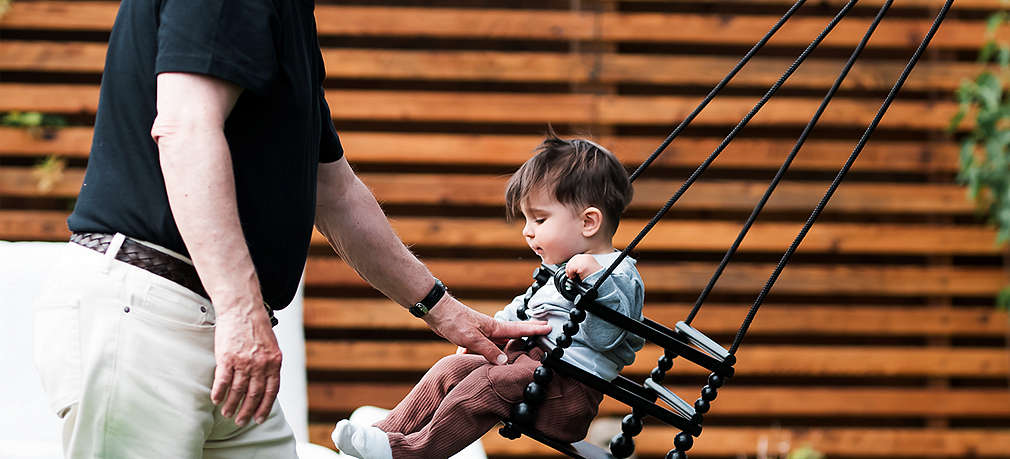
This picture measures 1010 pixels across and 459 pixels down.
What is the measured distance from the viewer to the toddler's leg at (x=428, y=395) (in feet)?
5.38

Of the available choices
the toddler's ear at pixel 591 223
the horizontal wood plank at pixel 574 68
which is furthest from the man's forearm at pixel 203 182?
the horizontal wood plank at pixel 574 68

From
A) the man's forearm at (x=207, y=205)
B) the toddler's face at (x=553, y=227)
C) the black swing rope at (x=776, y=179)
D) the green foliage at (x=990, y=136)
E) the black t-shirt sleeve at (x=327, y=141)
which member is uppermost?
the green foliage at (x=990, y=136)

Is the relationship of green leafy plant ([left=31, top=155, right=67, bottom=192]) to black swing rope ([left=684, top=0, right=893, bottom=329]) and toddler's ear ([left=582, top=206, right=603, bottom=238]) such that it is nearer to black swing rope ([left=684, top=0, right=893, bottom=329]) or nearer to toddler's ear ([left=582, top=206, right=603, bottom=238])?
toddler's ear ([left=582, top=206, right=603, bottom=238])

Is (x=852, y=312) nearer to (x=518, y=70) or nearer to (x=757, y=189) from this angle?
(x=757, y=189)

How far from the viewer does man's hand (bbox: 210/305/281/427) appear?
1.20 m

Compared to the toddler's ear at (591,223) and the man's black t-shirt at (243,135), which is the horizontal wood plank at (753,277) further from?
the man's black t-shirt at (243,135)

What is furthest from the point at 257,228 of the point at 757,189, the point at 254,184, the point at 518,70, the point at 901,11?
the point at 901,11

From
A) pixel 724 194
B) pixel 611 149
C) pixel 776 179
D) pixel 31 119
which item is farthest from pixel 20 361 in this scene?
pixel 724 194

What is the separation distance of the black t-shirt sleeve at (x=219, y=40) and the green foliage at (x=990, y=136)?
3310 millimetres

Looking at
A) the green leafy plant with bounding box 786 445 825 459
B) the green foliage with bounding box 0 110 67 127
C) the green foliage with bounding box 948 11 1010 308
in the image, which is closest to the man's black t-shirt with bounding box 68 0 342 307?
the green foliage with bounding box 0 110 67 127

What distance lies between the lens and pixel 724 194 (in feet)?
13.0

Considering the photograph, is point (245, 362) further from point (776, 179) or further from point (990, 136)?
point (990, 136)

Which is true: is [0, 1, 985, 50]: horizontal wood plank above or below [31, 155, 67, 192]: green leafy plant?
above

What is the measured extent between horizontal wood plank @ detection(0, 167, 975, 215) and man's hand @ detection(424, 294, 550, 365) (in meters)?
2.19
